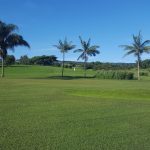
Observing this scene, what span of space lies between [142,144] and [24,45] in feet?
166

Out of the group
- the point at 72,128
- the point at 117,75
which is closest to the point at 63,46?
the point at 117,75

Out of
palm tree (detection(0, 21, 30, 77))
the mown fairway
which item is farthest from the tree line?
the mown fairway

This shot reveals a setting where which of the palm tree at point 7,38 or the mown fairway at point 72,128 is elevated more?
the palm tree at point 7,38

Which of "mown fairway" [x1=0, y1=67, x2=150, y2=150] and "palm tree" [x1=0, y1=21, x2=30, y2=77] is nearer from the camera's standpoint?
"mown fairway" [x1=0, y1=67, x2=150, y2=150]

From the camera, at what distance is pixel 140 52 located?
216ft

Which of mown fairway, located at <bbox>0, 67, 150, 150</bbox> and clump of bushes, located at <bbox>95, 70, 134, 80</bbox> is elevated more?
clump of bushes, located at <bbox>95, 70, 134, 80</bbox>

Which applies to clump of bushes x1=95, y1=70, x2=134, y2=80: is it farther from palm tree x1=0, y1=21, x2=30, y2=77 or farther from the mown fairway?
the mown fairway

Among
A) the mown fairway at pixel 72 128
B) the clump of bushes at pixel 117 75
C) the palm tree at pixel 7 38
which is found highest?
the palm tree at pixel 7 38

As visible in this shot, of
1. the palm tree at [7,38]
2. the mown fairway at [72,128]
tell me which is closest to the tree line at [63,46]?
the palm tree at [7,38]

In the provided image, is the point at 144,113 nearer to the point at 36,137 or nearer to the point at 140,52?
the point at 36,137

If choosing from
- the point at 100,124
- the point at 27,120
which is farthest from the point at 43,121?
the point at 100,124

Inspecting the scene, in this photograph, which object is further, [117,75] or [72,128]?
[117,75]

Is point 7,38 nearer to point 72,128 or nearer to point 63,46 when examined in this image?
point 63,46

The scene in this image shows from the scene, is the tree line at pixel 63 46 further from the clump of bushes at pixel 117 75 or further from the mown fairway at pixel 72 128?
the mown fairway at pixel 72 128
